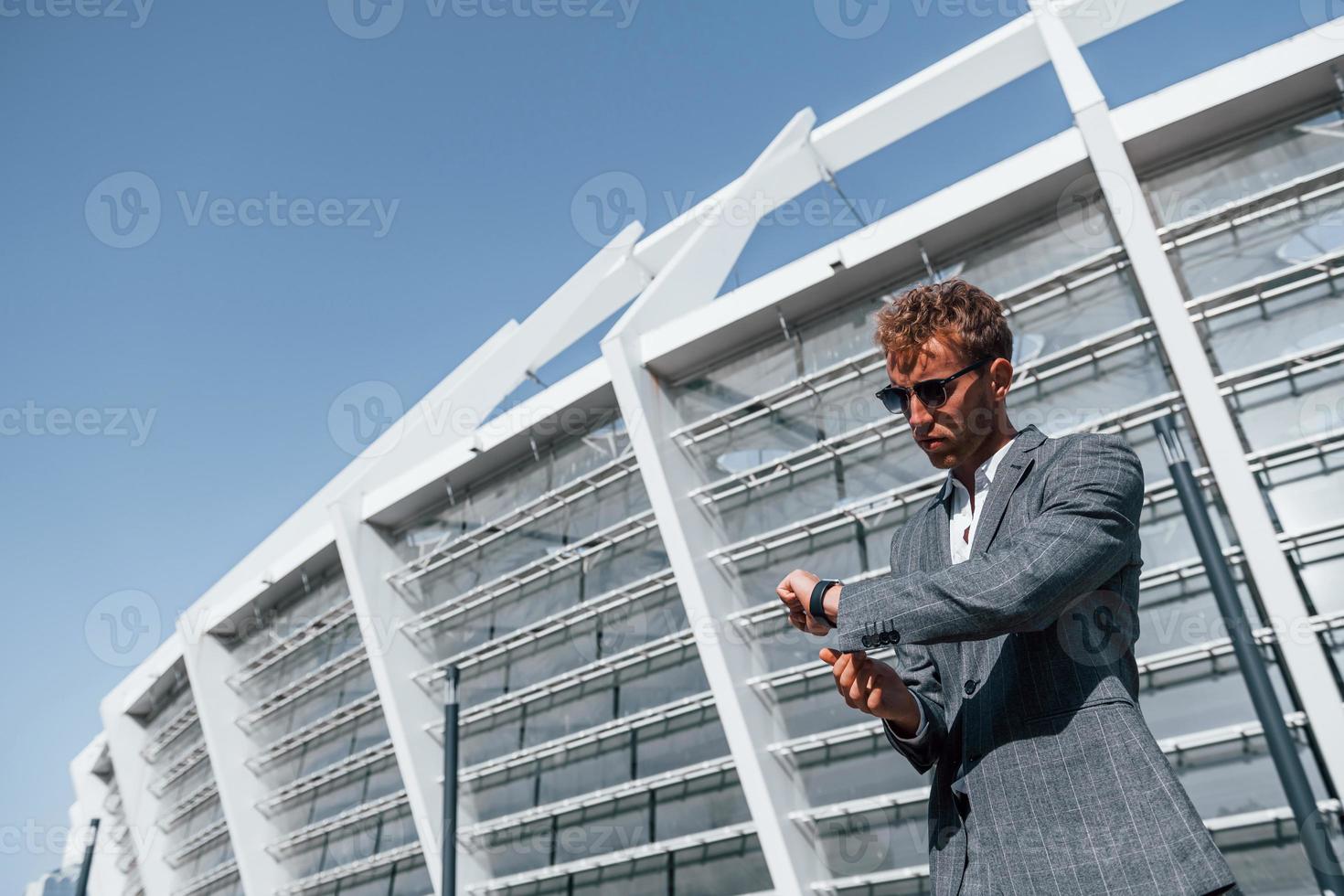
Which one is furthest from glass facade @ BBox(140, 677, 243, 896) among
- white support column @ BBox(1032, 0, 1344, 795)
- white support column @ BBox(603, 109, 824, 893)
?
white support column @ BBox(1032, 0, 1344, 795)

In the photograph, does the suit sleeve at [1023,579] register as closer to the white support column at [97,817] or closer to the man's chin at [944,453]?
the man's chin at [944,453]

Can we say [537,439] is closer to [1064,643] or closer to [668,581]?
[668,581]

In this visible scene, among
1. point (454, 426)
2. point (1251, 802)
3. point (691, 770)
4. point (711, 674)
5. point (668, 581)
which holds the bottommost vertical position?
point (1251, 802)

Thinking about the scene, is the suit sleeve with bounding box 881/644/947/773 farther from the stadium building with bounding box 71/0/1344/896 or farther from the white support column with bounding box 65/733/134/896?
the white support column with bounding box 65/733/134/896

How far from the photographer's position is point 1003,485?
191cm

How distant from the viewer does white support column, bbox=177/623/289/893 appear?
2209cm

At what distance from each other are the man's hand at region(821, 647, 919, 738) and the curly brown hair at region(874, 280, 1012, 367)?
1.88 ft

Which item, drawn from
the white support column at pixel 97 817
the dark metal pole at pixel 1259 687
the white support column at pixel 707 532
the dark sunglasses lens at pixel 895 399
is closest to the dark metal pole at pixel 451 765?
the white support column at pixel 707 532

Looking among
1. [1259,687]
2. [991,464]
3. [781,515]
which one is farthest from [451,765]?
[991,464]

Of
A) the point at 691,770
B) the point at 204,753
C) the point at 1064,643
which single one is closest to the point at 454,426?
the point at 691,770

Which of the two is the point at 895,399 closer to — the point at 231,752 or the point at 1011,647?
the point at 1011,647

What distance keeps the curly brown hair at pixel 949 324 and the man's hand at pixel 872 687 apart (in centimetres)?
57

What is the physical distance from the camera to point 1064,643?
173 cm

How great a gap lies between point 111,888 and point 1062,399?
3417 centimetres
